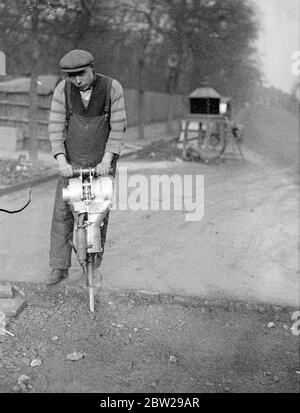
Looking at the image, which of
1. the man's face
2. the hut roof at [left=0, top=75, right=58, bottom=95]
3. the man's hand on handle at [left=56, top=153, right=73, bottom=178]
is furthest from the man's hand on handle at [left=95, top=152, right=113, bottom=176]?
the hut roof at [left=0, top=75, right=58, bottom=95]

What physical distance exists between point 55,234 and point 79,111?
1.11 metres

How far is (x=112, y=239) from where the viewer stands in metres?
6.16

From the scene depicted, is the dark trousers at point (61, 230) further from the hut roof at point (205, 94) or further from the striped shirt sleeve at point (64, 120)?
the hut roof at point (205, 94)

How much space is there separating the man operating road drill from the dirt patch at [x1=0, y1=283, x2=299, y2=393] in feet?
2.39

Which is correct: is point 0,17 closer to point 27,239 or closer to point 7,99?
point 27,239

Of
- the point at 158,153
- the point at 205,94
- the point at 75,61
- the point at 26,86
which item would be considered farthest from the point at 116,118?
the point at 205,94

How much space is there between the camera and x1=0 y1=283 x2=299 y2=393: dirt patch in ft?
10.2

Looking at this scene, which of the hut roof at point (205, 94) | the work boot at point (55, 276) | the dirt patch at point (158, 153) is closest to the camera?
the work boot at point (55, 276)

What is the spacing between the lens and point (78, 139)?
161 inches

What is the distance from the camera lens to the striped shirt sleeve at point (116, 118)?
159 inches

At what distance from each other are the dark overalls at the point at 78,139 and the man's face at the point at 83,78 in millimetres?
94

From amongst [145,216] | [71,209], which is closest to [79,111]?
[71,209]

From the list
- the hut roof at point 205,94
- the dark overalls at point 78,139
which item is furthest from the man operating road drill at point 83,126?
the hut roof at point 205,94

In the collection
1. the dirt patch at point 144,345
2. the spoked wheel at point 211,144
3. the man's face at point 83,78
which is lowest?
the dirt patch at point 144,345
